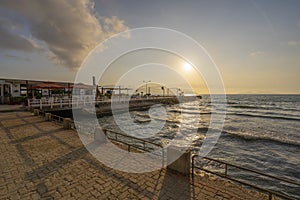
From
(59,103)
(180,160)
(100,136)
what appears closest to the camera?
(180,160)

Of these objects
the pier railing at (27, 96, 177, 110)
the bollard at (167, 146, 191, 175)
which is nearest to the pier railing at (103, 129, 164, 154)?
the bollard at (167, 146, 191, 175)

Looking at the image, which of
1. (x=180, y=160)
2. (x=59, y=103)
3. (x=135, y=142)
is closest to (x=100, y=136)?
(x=180, y=160)

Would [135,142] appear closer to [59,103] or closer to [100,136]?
[100,136]

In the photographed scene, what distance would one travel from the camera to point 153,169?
16.9 feet

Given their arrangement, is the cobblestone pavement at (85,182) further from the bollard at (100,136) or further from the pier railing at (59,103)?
the pier railing at (59,103)

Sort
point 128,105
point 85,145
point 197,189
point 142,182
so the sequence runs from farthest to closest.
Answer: point 128,105 → point 85,145 → point 142,182 → point 197,189

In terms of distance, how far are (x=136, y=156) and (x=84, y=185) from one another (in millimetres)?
2273

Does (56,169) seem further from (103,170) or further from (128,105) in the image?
(128,105)

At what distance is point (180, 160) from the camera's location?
190 inches

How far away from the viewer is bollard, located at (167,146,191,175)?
15.7 ft

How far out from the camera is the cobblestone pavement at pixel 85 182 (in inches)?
152

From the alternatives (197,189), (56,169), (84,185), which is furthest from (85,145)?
(197,189)

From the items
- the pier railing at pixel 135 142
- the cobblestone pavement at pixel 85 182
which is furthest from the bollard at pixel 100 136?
the cobblestone pavement at pixel 85 182

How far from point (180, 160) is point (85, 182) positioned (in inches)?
108
